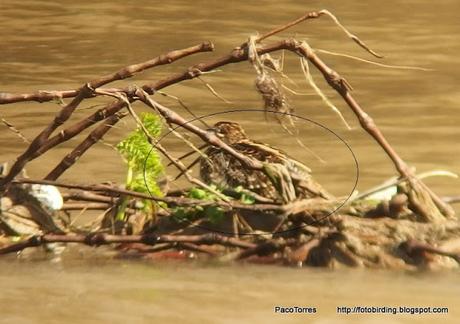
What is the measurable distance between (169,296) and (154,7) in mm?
5483

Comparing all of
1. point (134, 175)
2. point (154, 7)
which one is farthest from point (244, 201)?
point (154, 7)

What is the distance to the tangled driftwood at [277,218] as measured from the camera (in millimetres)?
3496

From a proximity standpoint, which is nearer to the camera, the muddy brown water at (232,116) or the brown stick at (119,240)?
the muddy brown water at (232,116)

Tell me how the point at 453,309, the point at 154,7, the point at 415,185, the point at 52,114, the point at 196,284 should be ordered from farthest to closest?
the point at 154,7 < the point at 52,114 < the point at 415,185 < the point at 196,284 < the point at 453,309

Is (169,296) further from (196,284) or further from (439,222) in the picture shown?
(439,222)

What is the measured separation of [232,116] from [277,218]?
1933mm

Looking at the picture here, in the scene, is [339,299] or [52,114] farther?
[52,114]

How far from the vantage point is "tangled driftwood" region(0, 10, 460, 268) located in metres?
3.50

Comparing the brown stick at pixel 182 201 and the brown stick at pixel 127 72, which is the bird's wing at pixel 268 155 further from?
the brown stick at pixel 127 72

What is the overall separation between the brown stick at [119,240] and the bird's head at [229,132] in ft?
1.28

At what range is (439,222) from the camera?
3.55 meters

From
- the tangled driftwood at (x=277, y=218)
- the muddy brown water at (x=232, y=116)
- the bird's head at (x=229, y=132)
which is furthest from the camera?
the bird's head at (x=229, y=132)

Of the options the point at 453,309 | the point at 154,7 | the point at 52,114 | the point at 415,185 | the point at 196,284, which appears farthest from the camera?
the point at 154,7

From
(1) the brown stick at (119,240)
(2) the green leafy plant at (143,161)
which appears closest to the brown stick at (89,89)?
(2) the green leafy plant at (143,161)
